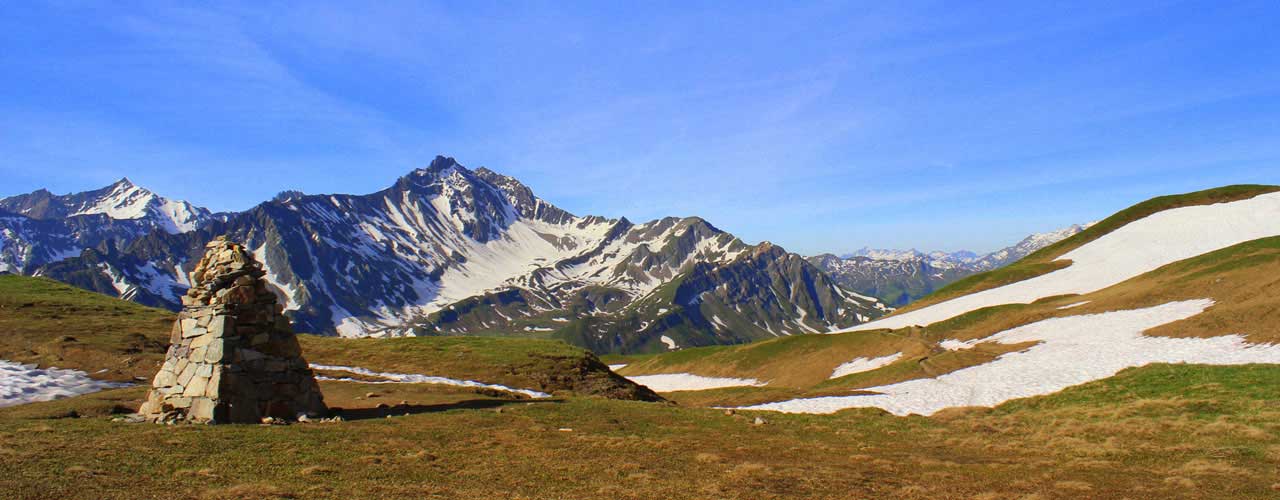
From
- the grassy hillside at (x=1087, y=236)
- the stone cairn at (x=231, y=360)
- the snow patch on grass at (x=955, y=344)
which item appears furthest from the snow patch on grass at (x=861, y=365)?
the stone cairn at (x=231, y=360)

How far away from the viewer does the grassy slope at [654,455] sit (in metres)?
16.6

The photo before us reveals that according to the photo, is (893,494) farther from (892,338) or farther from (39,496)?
(892,338)

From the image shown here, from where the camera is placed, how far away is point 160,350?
4653 centimetres

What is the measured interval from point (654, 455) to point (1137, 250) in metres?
116

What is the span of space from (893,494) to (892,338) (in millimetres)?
66756

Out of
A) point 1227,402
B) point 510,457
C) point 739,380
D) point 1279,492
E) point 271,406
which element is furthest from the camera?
point 739,380

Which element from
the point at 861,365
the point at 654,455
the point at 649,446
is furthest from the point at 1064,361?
the point at 654,455

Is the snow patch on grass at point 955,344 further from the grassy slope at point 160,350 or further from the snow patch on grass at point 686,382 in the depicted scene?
the grassy slope at point 160,350

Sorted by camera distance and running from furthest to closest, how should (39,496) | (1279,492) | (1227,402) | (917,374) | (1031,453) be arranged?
(917,374), (1227,402), (1031,453), (1279,492), (39,496)

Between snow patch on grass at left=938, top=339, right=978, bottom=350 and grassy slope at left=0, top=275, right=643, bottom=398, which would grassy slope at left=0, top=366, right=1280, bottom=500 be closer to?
grassy slope at left=0, top=275, right=643, bottom=398

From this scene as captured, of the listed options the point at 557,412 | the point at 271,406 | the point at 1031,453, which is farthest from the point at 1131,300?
the point at 271,406

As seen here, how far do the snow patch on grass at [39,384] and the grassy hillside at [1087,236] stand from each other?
12163 centimetres

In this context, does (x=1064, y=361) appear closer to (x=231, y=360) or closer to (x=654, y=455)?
(x=654, y=455)

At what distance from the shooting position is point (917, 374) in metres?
56.5
